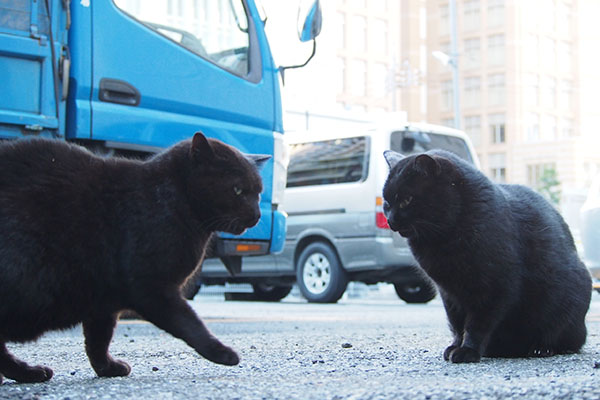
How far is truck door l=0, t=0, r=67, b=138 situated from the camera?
451 cm

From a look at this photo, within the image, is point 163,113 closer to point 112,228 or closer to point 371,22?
point 112,228

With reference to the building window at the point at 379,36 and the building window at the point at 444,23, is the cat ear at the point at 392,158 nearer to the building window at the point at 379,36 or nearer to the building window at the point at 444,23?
the building window at the point at 379,36

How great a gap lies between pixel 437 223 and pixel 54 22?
8.63ft

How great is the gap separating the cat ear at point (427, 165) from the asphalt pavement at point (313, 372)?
71cm

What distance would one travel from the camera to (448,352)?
3.34m

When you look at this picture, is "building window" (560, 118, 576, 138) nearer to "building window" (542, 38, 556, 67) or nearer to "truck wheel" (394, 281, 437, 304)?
"building window" (542, 38, 556, 67)

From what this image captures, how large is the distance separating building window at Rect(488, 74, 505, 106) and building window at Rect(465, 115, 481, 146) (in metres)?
1.60

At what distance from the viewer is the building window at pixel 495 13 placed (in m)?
60.4

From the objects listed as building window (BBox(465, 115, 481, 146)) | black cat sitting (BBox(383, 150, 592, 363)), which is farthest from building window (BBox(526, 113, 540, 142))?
black cat sitting (BBox(383, 150, 592, 363))

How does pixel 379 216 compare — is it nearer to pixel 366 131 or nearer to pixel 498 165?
pixel 366 131

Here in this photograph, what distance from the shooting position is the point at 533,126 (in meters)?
61.3

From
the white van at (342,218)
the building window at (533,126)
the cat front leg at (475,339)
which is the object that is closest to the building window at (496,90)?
the building window at (533,126)

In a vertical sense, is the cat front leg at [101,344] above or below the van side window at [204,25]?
below

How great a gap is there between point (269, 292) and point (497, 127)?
50440 millimetres
